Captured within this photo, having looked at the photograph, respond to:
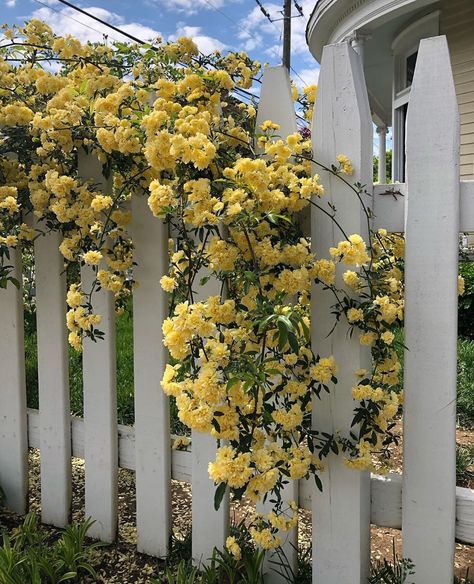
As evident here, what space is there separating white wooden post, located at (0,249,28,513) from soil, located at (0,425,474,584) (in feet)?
0.37

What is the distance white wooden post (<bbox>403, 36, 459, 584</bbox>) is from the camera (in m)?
1.32

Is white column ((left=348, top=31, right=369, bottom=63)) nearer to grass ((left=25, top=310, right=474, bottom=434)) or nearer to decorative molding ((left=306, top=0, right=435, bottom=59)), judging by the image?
decorative molding ((left=306, top=0, right=435, bottom=59))

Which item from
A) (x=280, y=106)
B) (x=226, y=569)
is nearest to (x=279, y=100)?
(x=280, y=106)

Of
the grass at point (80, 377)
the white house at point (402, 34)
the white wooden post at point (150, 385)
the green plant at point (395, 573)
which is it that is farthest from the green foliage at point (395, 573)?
the white house at point (402, 34)

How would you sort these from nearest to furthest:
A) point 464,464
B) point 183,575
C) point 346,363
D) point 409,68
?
point 346,363 < point 183,575 < point 464,464 < point 409,68

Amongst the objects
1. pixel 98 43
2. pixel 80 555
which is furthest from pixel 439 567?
pixel 98 43

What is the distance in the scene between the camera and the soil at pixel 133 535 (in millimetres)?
1754

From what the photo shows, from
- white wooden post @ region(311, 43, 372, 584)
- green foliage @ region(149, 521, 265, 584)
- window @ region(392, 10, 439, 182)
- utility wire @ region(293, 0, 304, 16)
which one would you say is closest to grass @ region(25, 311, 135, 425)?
green foliage @ region(149, 521, 265, 584)

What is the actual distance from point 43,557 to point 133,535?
0.38 m

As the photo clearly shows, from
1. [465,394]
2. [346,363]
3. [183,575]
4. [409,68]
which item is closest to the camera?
[346,363]

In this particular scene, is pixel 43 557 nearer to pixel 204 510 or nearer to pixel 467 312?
Answer: pixel 204 510

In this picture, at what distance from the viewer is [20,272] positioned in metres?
2.04

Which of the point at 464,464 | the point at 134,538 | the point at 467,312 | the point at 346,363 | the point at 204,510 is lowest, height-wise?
the point at 134,538

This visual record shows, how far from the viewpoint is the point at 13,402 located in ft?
6.81
